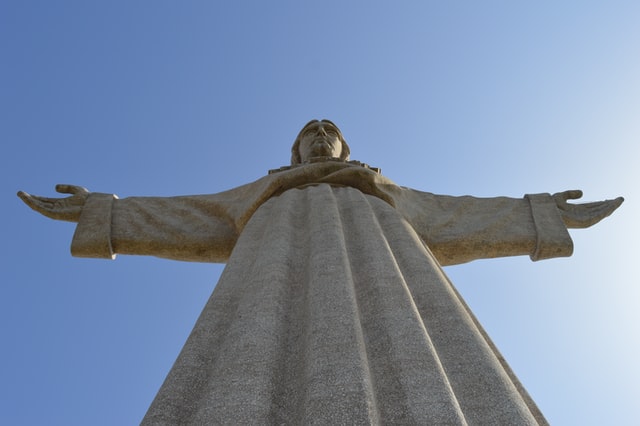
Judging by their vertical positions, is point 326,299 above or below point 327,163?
below

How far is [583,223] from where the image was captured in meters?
6.75

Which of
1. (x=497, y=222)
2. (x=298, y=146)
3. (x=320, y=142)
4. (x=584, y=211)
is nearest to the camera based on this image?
(x=497, y=222)

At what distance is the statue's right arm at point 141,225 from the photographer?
628 cm

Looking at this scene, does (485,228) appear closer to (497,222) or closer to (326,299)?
(497,222)

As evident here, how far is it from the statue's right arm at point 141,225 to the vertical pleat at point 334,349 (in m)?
2.12

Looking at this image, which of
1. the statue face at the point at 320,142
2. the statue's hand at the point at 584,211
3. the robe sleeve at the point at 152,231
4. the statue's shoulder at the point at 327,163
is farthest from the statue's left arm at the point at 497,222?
the robe sleeve at the point at 152,231

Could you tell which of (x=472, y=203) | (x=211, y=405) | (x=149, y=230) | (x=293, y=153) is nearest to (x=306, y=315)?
(x=211, y=405)

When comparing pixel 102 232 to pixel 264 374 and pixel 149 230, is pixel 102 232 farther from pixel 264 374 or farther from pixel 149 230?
pixel 264 374

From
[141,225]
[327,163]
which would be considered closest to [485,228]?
[327,163]

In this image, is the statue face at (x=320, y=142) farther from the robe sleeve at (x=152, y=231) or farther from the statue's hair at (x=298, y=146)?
the robe sleeve at (x=152, y=231)

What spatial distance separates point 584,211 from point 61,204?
565 centimetres

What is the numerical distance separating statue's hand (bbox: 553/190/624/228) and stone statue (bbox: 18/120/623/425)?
0.03 metres

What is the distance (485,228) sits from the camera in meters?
6.54

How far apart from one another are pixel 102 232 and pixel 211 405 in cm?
422
